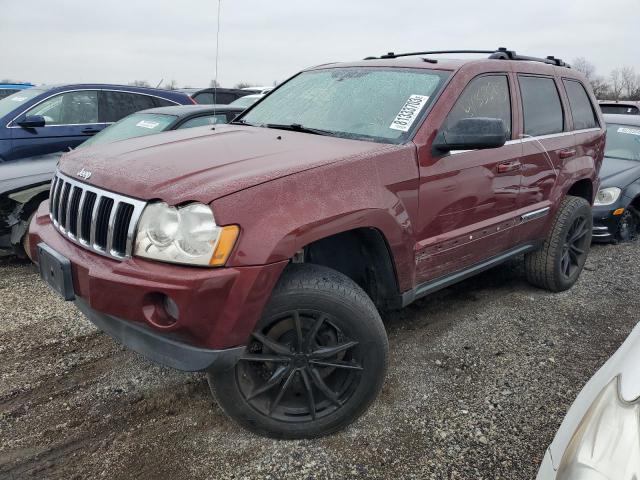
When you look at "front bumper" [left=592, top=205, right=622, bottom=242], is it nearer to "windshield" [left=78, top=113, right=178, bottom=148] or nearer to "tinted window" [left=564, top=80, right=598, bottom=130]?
"tinted window" [left=564, top=80, right=598, bottom=130]

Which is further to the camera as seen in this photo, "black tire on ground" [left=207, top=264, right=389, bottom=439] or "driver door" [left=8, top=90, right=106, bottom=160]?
"driver door" [left=8, top=90, right=106, bottom=160]

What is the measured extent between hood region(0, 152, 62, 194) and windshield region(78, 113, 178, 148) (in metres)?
0.55

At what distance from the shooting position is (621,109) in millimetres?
8719

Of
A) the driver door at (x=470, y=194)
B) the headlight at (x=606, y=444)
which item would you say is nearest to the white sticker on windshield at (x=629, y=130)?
the driver door at (x=470, y=194)

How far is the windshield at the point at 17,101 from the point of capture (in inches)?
237

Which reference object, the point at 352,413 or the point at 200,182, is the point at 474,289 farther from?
the point at 200,182

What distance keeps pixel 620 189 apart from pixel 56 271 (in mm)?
5698

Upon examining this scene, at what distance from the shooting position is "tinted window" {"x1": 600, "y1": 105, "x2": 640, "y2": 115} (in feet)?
27.7

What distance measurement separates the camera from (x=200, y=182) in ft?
6.98

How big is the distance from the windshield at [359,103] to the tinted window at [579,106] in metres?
1.75

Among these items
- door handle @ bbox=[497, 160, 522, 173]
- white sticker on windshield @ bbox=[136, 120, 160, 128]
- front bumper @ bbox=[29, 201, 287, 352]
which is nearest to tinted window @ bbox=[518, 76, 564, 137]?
door handle @ bbox=[497, 160, 522, 173]

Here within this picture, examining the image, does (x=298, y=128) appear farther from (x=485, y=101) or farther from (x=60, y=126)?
(x=60, y=126)

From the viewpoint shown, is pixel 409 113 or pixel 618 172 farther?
pixel 618 172

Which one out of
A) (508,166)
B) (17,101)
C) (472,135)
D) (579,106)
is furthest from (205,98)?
(472,135)
